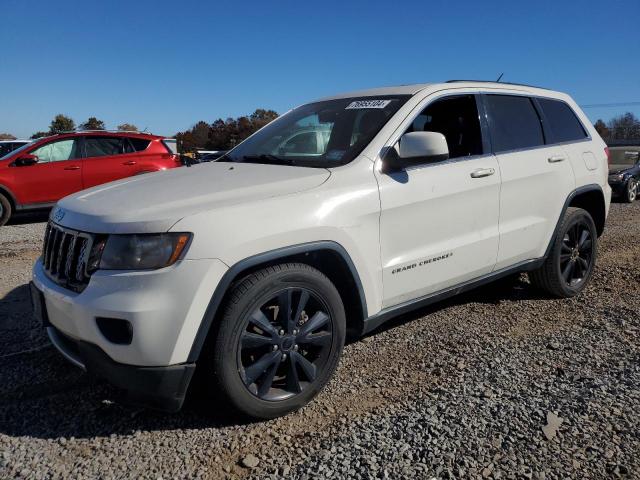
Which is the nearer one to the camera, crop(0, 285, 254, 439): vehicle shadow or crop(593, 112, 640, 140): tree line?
crop(0, 285, 254, 439): vehicle shadow

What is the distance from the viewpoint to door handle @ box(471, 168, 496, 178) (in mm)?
3471

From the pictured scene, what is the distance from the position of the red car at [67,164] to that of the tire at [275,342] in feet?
26.9

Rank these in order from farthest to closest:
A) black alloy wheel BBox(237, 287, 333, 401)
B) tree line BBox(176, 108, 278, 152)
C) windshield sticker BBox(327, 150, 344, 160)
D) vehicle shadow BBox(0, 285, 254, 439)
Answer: tree line BBox(176, 108, 278, 152) < windshield sticker BBox(327, 150, 344, 160) < vehicle shadow BBox(0, 285, 254, 439) < black alloy wheel BBox(237, 287, 333, 401)

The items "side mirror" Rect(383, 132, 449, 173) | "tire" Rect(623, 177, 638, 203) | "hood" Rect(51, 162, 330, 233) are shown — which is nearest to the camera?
"hood" Rect(51, 162, 330, 233)

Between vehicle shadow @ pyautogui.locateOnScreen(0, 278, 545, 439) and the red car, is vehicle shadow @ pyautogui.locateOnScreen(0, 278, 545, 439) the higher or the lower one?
the lower one

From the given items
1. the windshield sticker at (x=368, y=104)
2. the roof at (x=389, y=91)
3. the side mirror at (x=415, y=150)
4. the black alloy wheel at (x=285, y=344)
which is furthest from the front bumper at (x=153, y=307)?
the roof at (x=389, y=91)

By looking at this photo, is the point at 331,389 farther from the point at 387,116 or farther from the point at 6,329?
the point at 6,329

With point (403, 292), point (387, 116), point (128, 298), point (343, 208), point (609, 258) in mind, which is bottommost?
point (609, 258)

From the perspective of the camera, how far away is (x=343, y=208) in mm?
2770

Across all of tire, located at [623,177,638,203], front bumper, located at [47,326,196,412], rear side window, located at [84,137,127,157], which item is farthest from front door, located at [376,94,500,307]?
tire, located at [623,177,638,203]

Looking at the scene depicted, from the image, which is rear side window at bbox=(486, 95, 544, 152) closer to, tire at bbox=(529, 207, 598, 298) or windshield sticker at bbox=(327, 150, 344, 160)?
tire at bbox=(529, 207, 598, 298)

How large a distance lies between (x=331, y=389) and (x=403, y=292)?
2.37 feet

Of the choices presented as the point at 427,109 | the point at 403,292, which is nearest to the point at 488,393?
the point at 403,292

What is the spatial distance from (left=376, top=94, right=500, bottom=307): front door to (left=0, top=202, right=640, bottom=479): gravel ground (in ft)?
1.76
